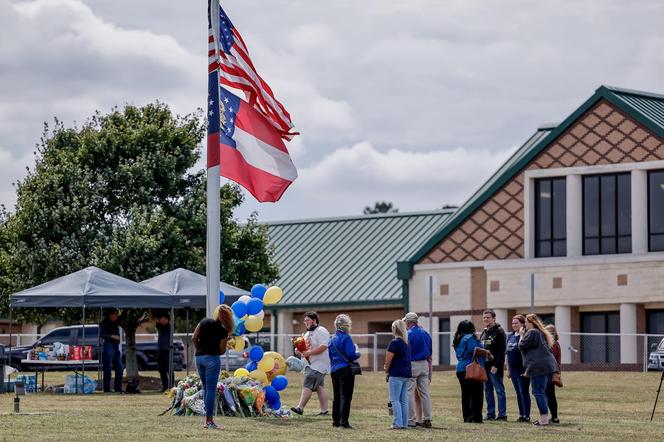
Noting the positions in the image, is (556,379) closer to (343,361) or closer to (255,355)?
(343,361)

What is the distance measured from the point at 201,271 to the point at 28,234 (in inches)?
185

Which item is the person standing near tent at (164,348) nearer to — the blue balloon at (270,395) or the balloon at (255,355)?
the balloon at (255,355)

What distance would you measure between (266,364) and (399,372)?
347 cm

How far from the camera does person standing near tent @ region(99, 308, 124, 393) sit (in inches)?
1276

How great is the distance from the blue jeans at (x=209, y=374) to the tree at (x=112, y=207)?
19432 mm

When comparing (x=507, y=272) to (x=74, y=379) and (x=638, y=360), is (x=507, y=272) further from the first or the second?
(x=74, y=379)

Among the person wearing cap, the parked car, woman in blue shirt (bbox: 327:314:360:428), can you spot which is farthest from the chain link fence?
woman in blue shirt (bbox: 327:314:360:428)

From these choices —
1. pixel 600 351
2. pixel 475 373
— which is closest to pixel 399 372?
pixel 475 373

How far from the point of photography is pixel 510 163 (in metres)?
51.3

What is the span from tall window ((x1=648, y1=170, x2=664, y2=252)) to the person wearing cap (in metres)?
24.9

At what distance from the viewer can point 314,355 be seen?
79.3 ft

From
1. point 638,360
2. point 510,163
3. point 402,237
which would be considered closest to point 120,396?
point 638,360

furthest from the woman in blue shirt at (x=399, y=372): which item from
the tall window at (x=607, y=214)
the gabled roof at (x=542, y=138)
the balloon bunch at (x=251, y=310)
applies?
the tall window at (x=607, y=214)

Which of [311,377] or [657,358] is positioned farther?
[657,358]
